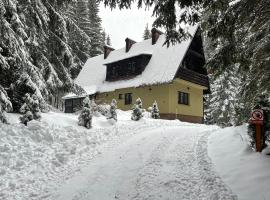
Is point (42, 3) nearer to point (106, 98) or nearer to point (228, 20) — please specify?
point (228, 20)

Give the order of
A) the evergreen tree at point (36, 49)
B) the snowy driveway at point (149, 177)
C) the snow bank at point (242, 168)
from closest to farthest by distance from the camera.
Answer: the snow bank at point (242, 168)
the snowy driveway at point (149, 177)
the evergreen tree at point (36, 49)

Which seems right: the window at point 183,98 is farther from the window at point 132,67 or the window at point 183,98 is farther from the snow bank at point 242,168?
the snow bank at point 242,168

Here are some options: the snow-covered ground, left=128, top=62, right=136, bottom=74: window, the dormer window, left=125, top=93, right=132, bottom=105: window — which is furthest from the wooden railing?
the snow-covered ground

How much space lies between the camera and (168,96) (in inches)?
1204

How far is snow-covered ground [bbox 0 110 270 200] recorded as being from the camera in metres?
6.98

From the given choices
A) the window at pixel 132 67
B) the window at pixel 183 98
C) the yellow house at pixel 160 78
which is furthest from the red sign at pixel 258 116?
the window at pixel 132 67

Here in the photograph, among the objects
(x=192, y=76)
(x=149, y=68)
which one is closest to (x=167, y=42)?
(x=149, y=68)

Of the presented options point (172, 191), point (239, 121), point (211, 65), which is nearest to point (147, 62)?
point (239, 121)

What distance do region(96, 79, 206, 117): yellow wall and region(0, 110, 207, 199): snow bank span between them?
1570 cm

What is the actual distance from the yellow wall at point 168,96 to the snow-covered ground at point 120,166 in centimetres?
1705

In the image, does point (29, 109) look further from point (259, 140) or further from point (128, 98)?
point (128, 98)

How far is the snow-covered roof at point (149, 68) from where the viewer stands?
30016 millimetres

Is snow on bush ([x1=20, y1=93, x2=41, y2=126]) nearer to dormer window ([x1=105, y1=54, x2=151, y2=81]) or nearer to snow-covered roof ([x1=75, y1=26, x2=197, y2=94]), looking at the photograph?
snow-covered roof ([x1=75, y1=26, x2=197, y2=94])

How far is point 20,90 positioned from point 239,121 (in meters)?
9.67
